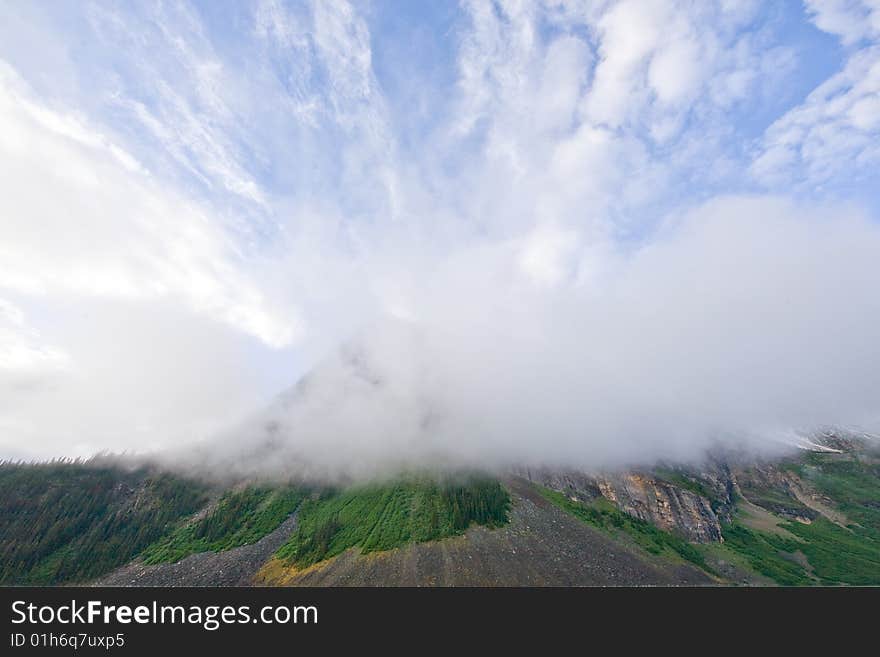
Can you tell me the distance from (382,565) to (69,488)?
140 metres

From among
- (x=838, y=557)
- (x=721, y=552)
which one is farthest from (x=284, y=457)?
(x=838, y=557)

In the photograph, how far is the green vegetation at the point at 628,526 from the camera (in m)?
109

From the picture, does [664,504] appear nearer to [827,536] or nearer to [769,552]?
[769,552]

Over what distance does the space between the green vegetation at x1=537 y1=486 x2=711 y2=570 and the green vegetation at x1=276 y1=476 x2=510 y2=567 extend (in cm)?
2257

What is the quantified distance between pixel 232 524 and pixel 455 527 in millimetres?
86137

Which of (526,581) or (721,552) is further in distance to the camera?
(721,552)

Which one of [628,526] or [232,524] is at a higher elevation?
[232,524]

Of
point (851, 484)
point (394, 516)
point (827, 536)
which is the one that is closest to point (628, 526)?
Result: point (827, 536)

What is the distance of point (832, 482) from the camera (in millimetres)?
155875

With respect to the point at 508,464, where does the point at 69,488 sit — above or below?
above

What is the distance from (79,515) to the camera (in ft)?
435

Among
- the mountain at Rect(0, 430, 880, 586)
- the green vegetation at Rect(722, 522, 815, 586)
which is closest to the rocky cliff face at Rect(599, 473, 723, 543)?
the mountain at Rect(0, 430, 880, 586)

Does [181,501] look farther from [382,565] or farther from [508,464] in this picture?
[508,464]

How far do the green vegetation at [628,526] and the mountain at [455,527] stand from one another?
64cm
